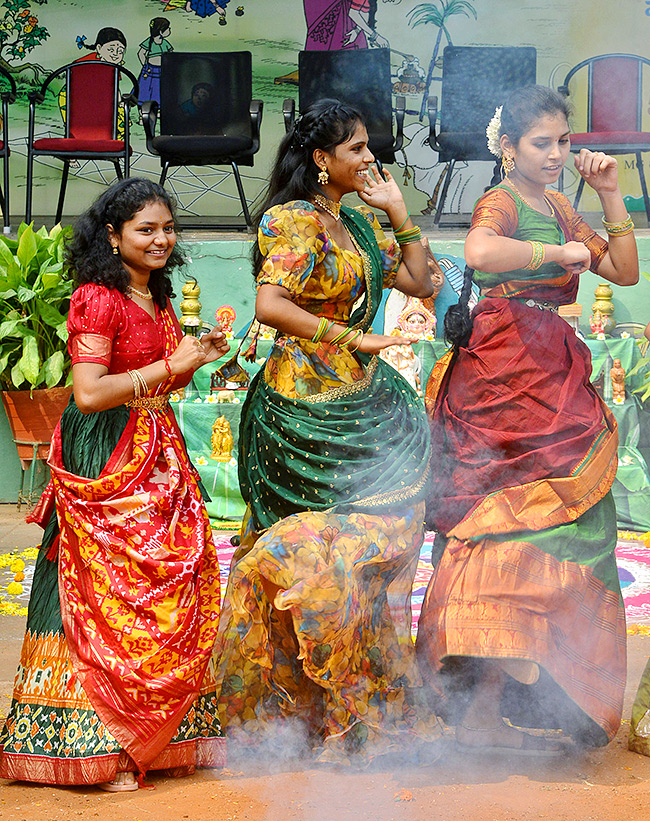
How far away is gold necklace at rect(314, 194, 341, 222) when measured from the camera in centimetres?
274

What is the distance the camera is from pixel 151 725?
2.51 meters

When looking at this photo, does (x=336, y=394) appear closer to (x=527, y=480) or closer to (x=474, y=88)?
(x=527, y=480)

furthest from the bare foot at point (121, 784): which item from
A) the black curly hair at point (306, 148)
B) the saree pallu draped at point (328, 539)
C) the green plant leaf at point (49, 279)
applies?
the green plant leaf at point (49, 279)

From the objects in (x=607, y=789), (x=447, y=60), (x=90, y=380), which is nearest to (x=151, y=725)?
(x=90, y=380)

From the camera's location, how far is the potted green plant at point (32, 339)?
19.0 ft

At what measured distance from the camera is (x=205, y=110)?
5.29 meters

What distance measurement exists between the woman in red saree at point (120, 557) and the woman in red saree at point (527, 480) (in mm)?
659

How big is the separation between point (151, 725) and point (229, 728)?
0.28 meters

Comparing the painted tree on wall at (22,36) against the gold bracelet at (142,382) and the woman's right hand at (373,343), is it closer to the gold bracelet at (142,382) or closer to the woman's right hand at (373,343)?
the gold bracelet at (142,382)

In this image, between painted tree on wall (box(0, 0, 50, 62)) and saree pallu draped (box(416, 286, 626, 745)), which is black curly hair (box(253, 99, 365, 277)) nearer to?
saree pallu draped (box(416, 286, 626, 745))

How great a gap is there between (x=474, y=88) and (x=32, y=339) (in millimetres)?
3623

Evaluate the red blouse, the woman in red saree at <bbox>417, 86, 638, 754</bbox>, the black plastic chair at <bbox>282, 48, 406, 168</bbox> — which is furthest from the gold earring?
the red blouse

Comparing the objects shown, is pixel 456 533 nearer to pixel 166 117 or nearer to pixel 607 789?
pixel 607 789

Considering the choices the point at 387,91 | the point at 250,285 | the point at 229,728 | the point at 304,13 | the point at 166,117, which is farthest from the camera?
the point at 304,13
